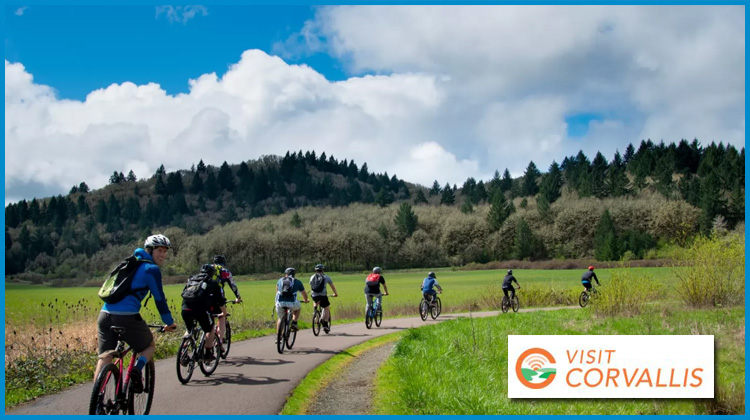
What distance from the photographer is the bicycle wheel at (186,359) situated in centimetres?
902

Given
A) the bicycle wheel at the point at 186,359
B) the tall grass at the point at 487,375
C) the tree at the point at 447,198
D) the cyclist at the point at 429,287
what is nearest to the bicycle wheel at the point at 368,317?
the tall grass at the point at 487,375

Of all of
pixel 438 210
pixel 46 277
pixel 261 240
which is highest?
pixel 438 210

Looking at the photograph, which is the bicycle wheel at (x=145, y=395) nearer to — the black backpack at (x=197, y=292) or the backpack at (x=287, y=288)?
the black backpack at (x=197, y=292)

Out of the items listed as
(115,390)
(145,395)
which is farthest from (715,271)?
(115,390)

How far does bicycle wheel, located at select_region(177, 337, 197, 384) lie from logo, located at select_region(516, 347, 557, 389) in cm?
517

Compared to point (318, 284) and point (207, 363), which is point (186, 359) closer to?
point (207, 363)

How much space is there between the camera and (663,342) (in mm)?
7547

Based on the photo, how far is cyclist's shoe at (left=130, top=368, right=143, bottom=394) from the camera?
614 cm

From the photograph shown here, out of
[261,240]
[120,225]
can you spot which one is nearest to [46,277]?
[261,240]

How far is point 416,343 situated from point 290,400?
5264 millimetres

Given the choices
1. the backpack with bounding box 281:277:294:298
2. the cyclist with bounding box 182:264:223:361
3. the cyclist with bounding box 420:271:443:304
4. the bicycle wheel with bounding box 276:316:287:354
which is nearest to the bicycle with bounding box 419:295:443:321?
the cyclist with bounding box 420:271:443:304

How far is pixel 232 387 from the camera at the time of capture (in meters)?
8.88

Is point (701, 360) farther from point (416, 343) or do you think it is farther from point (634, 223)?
point (634, 223)

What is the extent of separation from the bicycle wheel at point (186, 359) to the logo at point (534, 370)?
5167 millimetres
